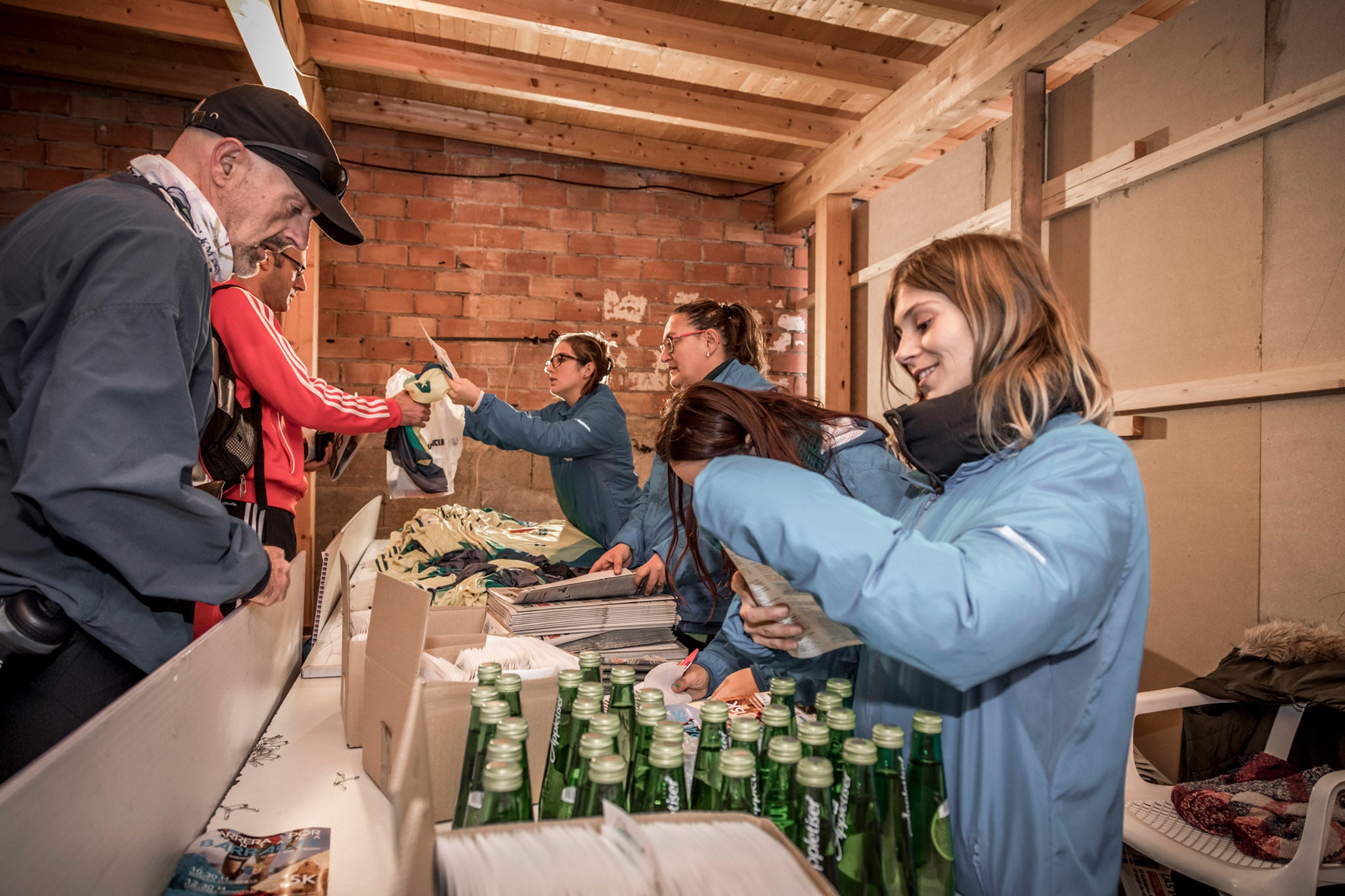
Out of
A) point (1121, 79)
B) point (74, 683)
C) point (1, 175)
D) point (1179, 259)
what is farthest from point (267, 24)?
point (1179, 259)

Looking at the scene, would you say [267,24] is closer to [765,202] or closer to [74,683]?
[74,683]

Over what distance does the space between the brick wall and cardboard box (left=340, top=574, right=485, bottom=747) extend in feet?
9.65

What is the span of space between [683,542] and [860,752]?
1.45 metres

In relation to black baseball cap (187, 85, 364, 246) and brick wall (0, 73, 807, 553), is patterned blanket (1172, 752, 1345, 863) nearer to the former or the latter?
black baseball cap (187, 85, 364, 246)

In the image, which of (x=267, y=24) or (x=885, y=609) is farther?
(x=267, y=24)

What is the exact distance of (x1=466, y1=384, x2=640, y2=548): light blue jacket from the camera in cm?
296

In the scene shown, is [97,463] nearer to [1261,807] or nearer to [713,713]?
[713,713]

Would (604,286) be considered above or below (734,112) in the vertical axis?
below

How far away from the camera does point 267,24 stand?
2654 millimetres

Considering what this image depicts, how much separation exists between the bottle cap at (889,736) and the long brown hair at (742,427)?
1.61 feet

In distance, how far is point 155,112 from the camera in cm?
383

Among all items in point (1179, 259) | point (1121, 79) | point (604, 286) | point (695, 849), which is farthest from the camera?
point (604, 286)

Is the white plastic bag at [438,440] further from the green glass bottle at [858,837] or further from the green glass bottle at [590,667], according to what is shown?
the green glass bottle at [858,837]

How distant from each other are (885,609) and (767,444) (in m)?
0.67
